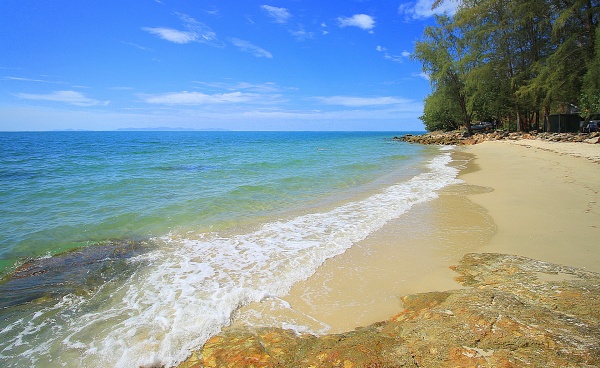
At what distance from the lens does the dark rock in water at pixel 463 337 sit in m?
2.15

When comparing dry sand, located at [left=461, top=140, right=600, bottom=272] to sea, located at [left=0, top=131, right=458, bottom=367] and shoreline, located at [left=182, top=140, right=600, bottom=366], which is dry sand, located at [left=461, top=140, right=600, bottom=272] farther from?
sea, located at [left=0, top=131, right=458, bottom=367]

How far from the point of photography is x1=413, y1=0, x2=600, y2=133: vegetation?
861 inches

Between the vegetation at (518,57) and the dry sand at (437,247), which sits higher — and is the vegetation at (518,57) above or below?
above

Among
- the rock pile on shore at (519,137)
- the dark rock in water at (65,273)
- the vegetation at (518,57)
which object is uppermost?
the vegetation at (518,57)

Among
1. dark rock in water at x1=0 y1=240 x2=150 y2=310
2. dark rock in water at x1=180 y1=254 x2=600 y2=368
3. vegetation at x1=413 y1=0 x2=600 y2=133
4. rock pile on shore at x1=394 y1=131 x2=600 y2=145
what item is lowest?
dark rock in water at x1=0 y1=240 x2=150 y2=310

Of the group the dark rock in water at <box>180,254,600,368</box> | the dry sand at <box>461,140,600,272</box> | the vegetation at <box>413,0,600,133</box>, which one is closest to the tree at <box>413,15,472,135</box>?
the vegetation at <box>413,0,600,133</box>

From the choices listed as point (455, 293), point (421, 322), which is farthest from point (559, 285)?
point (421, 322)

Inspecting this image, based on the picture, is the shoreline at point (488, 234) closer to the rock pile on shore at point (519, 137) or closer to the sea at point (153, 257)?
the sea at point (153, 257)

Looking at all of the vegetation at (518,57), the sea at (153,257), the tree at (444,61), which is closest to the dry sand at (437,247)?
the sea at (153,257)

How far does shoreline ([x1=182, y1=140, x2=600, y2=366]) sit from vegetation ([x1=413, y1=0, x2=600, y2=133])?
16.0m

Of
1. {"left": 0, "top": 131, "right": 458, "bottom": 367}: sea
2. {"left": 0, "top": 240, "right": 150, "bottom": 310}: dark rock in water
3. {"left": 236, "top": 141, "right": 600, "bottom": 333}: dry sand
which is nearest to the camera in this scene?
{"left": 0, "top": 131, "right": 458, "bottom": 367}: sea

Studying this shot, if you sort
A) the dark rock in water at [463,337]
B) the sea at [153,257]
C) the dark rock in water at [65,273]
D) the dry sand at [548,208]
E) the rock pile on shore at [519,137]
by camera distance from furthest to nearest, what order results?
the rock pile on shore at [519,137] < the dry sand at [548,208] < the dark rock in water at [65,273] < the sea at [153,257] < the dark rock in water at [463,337]

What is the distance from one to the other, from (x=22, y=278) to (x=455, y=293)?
638 cm

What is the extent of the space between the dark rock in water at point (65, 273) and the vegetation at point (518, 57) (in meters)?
27.0
